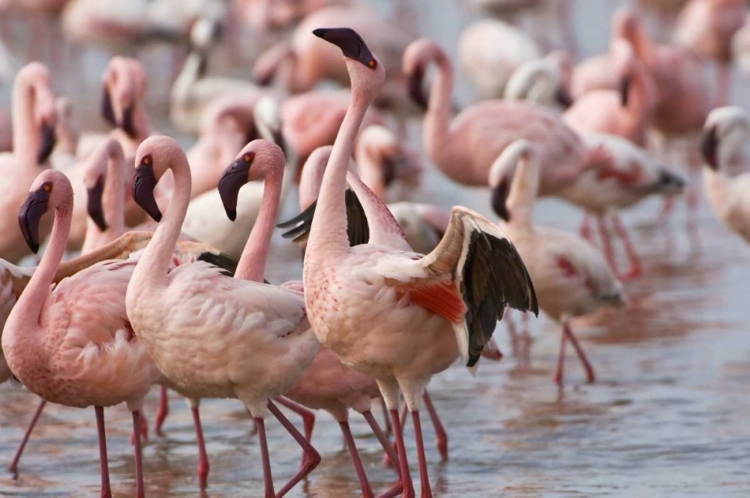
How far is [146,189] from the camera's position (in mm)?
5090

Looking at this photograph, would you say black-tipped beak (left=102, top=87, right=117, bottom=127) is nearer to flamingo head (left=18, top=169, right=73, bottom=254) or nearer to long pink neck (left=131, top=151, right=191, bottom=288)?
flamingo head (left=18, top=169, right=73, bottom=254)

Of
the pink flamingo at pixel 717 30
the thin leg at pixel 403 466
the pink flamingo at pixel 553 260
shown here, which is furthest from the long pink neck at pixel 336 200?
the pink flamingo at pixel 717 30

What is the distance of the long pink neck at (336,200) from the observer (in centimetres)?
509

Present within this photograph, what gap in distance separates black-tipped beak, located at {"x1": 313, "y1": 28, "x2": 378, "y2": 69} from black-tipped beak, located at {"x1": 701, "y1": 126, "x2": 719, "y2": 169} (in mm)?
4688

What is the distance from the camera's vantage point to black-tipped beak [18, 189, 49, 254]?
5.21m

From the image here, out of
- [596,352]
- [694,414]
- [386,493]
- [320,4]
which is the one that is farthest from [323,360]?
[320,4]

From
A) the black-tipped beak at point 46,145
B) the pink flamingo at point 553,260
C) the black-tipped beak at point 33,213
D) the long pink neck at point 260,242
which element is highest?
the black-tipped beak at point 46,145

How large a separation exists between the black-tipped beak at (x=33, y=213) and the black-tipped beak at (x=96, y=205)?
1178 mm

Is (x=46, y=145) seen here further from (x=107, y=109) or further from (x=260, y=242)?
(x=260, y=242)

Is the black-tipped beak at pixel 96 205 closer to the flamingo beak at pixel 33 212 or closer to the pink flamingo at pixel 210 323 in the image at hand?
the flamingo beak at pixel 33 212

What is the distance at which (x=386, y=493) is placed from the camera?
17.7 feet

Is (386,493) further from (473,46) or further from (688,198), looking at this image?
(473,46)

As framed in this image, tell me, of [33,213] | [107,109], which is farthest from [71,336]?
[107,109]

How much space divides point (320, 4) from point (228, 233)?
11.4 m
